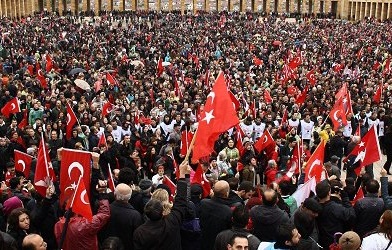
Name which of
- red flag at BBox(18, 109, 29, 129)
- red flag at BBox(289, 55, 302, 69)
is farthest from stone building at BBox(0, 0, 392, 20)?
red flag at BBox(18, 109, 29, 129)

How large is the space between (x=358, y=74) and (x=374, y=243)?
19576 millimetres

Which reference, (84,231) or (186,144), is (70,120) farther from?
(84,231)

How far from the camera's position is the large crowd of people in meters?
6.17

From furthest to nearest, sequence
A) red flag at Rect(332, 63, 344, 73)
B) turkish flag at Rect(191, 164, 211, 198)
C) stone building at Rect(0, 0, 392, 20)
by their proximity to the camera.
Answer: stone building at Rect(0, 0, 392, 20) → red flag at Rect(332, 63, 344, 73) → turkish flag at Rect(191, 164, 211, 198)

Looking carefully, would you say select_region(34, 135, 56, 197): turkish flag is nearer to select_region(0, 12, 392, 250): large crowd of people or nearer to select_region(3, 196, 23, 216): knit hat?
select_region(0, 12, 392, 250): large crowd of people

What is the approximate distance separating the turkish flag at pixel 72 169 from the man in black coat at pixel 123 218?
439 mm

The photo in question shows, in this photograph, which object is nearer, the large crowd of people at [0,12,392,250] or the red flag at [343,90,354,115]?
the large crowd of people at [0,12,392,250]

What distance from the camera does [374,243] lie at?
5.75 meters

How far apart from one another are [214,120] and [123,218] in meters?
2.29

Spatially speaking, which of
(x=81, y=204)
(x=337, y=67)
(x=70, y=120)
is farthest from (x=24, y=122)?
(x=337, y=67)

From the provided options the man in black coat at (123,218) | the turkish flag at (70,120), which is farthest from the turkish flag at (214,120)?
the turkish flag at (70,120)

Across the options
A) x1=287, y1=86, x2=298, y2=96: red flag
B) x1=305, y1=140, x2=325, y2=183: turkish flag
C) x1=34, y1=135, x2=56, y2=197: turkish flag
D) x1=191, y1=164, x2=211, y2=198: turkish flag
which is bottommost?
x1=287, y1=86, x2=298, y2=96: red flag

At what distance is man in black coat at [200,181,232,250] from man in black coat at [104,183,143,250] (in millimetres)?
772

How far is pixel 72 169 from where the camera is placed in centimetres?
669
